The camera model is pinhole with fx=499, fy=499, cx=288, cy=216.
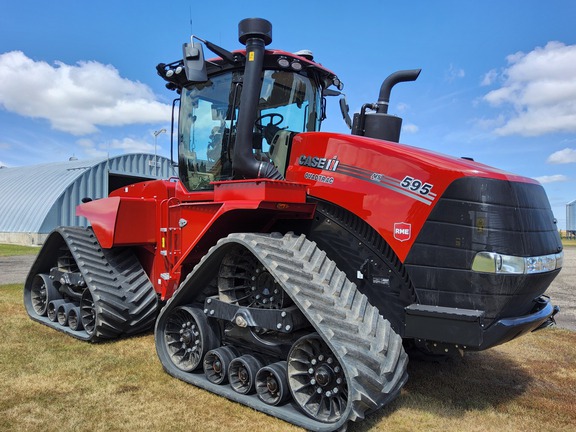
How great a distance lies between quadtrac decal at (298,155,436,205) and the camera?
12.0 feet

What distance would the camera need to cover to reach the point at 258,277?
13.9ft

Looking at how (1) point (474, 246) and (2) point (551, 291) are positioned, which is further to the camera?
(2) point (551, 291)

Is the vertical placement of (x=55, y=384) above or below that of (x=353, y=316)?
below

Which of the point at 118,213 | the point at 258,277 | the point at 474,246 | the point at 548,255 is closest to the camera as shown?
the point at 474,246

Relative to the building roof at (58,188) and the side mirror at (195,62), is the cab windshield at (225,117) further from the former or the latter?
the building roof at (58,188)

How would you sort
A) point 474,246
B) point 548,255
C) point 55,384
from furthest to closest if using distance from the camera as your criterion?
point 55,384, point 548,255, point 474,246

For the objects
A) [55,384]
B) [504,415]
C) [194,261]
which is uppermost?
[194,261]

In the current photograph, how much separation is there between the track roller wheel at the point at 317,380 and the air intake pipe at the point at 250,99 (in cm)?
162

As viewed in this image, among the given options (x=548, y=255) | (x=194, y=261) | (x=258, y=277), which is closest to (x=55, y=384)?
(x=194, y=261)

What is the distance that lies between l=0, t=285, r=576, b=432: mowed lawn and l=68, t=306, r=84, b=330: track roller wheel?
7.7 inches

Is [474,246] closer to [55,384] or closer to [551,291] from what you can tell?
[55,384]

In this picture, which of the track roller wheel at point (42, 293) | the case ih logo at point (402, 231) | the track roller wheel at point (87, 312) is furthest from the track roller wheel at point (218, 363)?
the track roller wheel at point (42, 293)

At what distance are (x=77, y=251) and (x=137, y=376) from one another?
6.94ft

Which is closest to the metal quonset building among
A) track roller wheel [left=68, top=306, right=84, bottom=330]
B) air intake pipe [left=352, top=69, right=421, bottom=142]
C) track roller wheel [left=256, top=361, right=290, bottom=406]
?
track roller wheel [left=68, top=306, right=84, bottom=330]
